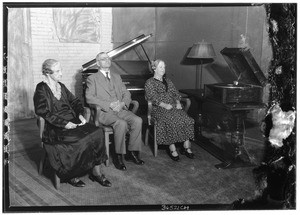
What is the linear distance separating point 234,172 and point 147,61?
2.43 metres

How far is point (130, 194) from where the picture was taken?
3.07 m

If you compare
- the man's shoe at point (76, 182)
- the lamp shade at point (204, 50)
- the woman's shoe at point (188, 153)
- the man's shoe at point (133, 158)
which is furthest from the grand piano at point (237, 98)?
the man's shoe at point (76, 182)

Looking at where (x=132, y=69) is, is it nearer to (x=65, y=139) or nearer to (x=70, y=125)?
(x=70, y=125)

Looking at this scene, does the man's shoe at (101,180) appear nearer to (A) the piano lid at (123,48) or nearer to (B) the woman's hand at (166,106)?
(B) the woman's hand at (166,106)

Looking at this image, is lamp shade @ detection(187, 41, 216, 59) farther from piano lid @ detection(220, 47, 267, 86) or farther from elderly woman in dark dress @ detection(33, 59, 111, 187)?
elderly woman in dark dress @ detection(33, 59, 111, 187)

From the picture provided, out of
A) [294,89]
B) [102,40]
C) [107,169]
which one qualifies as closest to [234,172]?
[294,89]

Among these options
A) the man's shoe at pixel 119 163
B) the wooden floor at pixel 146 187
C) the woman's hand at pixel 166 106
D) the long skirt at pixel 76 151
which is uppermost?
the woman's hand at pixel 166 106

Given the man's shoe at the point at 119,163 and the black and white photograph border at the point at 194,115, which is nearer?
the black and white photograph border at the point at 194,115

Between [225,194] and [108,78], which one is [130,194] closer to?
[225,194]

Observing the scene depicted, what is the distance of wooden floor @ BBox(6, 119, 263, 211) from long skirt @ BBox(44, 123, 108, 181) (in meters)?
0.20

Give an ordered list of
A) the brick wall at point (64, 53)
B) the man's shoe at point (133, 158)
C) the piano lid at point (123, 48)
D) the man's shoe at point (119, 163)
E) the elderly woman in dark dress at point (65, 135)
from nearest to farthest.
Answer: the elderly woman in dark dress at point (65, 135) → the man's shoe at point (119, 163) → the man's shoe at point (133, 158) → the brick wall at point (64, 53) → the piano lid at point (123, 48)

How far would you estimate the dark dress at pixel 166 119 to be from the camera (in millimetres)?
3885

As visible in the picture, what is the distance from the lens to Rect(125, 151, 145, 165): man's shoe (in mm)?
3754

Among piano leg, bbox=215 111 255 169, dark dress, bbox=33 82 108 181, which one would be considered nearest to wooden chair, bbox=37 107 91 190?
dark dress, bbox=33 82 108 181
